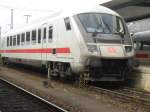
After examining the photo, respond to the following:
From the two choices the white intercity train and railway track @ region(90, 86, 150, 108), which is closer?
railway track @ region(90, 86, 150, 108)

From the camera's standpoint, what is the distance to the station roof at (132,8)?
85.7 ft

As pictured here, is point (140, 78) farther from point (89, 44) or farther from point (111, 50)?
point (89, 44)

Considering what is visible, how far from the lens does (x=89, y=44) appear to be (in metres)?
15.7

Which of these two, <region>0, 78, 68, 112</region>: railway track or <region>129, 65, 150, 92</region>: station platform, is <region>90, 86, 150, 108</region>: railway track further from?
<region>0, 78, 68, 112</region>: railway track

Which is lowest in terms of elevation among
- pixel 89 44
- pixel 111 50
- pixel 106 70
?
pixel 106 70

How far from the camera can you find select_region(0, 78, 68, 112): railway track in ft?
38.3

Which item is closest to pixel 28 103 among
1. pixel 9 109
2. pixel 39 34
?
pixel 9 109

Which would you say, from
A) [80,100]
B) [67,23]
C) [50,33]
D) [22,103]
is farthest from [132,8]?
[22,103]

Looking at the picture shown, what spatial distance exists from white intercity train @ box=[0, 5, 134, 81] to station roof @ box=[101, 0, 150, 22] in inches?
299

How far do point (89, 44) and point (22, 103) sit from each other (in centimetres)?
396

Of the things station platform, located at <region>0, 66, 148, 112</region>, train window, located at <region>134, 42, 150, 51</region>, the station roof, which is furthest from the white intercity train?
the station roof

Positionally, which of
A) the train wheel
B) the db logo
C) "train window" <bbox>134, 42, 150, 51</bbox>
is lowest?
the train wheel

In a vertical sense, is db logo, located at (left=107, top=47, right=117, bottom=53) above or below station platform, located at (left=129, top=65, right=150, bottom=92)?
above

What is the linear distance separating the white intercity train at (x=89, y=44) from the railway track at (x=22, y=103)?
2472 millimetres
